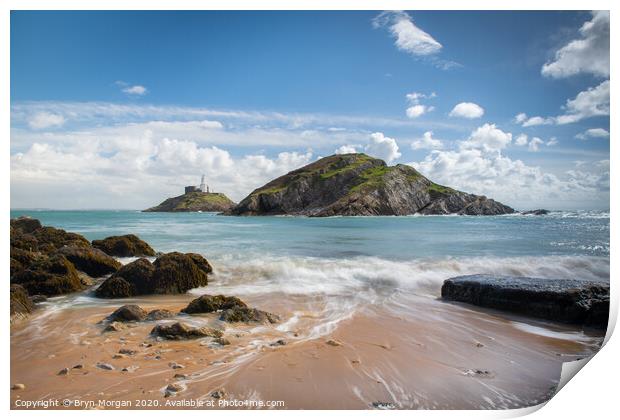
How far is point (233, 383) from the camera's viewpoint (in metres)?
2.55

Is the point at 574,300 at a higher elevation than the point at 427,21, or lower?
lower

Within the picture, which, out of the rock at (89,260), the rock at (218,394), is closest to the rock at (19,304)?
the rock at (89,260)

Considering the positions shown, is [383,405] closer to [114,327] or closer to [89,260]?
[114,327]

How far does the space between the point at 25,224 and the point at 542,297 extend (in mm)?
10481

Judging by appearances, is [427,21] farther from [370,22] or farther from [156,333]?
[156,333]

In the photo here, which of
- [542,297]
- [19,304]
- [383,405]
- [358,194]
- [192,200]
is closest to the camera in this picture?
[383,405]

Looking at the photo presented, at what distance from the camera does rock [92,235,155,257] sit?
782 centimetres

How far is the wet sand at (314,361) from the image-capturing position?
8.14ft

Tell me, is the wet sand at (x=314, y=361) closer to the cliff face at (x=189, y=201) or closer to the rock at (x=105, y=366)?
the rock at (x=105, y=366)

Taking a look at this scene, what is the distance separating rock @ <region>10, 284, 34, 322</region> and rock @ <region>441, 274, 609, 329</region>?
5.39m

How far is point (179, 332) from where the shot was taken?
331cm

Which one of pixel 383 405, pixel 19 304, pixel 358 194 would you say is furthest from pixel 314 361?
pixel 358 194
